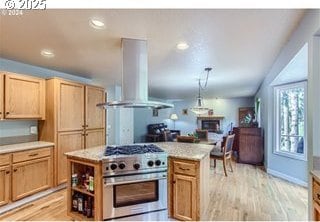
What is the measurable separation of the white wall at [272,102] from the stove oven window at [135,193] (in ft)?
5.57

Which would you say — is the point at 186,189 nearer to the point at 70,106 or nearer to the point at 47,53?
the point at 70,106

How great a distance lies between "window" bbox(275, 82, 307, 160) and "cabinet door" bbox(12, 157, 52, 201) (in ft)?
15.0

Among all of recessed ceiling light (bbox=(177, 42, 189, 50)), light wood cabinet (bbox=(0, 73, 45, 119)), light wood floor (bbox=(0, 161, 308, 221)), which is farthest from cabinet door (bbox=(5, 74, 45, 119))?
recessed ceiling light (bbox=(177, 42, 189, 50))

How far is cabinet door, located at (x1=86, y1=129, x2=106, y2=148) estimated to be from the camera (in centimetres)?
395

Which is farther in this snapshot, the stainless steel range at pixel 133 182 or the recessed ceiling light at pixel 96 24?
the stainless steel range at pixel 133 182

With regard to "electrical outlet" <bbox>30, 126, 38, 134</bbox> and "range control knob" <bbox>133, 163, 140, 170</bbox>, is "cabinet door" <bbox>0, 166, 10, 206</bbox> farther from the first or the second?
"range control knob" <bbox>133, 163, 140, 170</bbox>

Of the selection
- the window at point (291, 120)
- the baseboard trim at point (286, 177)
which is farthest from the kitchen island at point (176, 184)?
the window at point (291, 120)

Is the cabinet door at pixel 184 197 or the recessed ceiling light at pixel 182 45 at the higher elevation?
the recessed ceiling light at pixel 182 45

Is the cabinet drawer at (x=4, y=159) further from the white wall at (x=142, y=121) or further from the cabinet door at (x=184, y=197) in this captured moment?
the white wall at (x=142, y=121)

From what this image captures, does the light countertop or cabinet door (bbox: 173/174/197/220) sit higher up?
the light countertop

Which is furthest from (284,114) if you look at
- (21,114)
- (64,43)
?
(21,114)

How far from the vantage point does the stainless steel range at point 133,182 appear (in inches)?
88.7

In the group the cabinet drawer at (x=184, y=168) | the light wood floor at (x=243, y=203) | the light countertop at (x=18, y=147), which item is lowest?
the light wood floor at (x=243, y=203)
